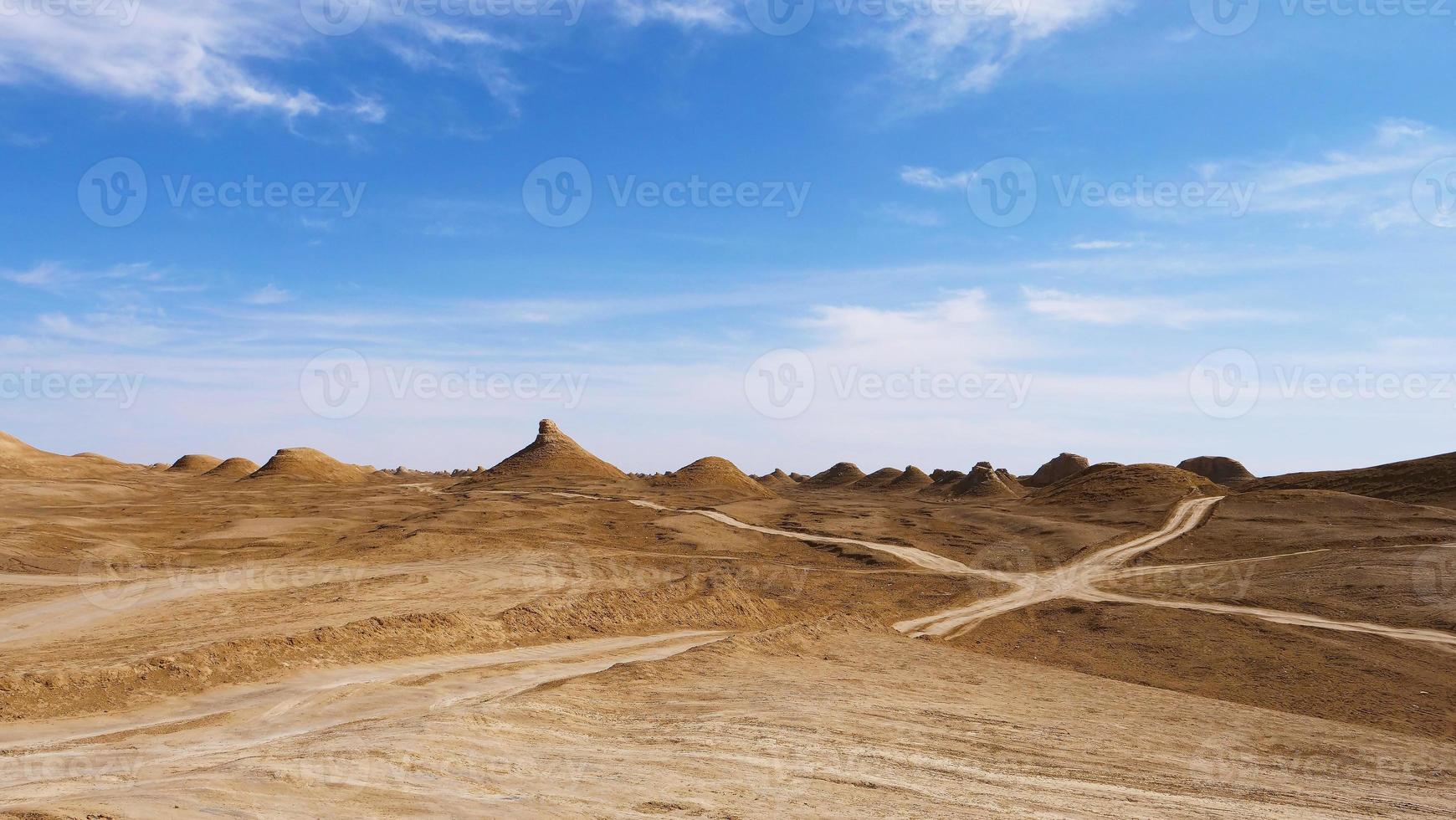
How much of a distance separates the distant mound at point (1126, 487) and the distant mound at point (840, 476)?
4649cm

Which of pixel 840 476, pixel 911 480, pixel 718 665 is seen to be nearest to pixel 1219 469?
pixel 911 480

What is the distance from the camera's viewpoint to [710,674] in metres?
17.0

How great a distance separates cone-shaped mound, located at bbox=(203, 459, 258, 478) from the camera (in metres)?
104

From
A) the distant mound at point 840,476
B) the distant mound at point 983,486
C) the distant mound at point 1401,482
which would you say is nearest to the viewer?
the distant mound at point 1401,482

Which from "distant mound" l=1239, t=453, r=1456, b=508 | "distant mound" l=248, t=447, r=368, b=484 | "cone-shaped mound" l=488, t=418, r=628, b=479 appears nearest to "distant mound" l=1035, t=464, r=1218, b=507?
"distant mound" l=1239, t=453, r=1456, b=508

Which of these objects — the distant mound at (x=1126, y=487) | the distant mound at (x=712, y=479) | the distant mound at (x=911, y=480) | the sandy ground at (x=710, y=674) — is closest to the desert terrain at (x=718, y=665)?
the sandy ground at (x=710, y=674)

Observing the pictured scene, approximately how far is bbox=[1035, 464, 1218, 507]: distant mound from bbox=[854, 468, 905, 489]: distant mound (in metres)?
34.5

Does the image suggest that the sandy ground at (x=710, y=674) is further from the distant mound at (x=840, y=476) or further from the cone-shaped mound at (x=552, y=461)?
the distant mound at (x=840, y=476)

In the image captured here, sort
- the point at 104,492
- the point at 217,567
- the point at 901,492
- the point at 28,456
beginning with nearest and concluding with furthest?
the point at 217,567, the point at 104,492, the point at 28,456, the point at 901,492

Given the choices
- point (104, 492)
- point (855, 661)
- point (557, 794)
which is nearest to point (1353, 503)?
point (855, 661)

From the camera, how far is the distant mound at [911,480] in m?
101

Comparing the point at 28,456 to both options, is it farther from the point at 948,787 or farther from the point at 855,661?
the point at 948,787

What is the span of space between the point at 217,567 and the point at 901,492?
253 ft

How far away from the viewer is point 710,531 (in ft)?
157
